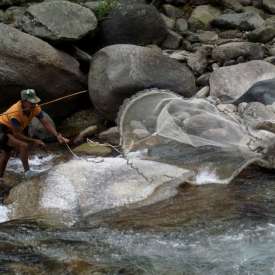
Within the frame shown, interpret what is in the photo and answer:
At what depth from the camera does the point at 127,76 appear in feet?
41.3

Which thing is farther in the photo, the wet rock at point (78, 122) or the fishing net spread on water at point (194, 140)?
the wet rock at point (78, 122)

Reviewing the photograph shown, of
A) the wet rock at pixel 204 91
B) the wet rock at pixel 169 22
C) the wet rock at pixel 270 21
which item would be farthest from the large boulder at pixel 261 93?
the wet rock at pixel 169 22

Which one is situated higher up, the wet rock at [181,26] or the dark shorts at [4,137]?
the dark shorts at [4,137]

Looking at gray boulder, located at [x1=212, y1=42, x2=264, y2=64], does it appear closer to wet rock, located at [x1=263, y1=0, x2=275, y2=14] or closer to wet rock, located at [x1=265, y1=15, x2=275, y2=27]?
wet rock, located at [x1=265, y1=15, x2=275, y2=27]

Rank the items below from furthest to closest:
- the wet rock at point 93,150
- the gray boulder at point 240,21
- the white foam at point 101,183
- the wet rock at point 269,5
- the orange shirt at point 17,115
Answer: the wet rock at point 269,5, the gray boulder at point 240,21, the wet rock at point 93,150, the orange shirt at point 17,115, the white foam at point 101,183

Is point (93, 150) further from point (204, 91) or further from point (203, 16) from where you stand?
point (203, 16)

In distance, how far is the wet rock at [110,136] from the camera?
12.0 m

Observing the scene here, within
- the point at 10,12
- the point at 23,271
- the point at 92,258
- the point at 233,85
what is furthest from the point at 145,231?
the point at 10,12

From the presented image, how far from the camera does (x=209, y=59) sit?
48.0ft

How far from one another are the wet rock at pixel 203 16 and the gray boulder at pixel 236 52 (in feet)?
8.12

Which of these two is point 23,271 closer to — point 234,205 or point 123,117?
point 234,205

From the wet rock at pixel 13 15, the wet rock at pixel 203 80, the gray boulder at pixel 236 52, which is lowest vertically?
the wet rock at pixel 203 80

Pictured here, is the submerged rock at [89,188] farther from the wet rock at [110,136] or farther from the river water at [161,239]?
the wet rock at [110,136]

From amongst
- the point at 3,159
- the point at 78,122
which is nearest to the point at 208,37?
the point at 78,122
